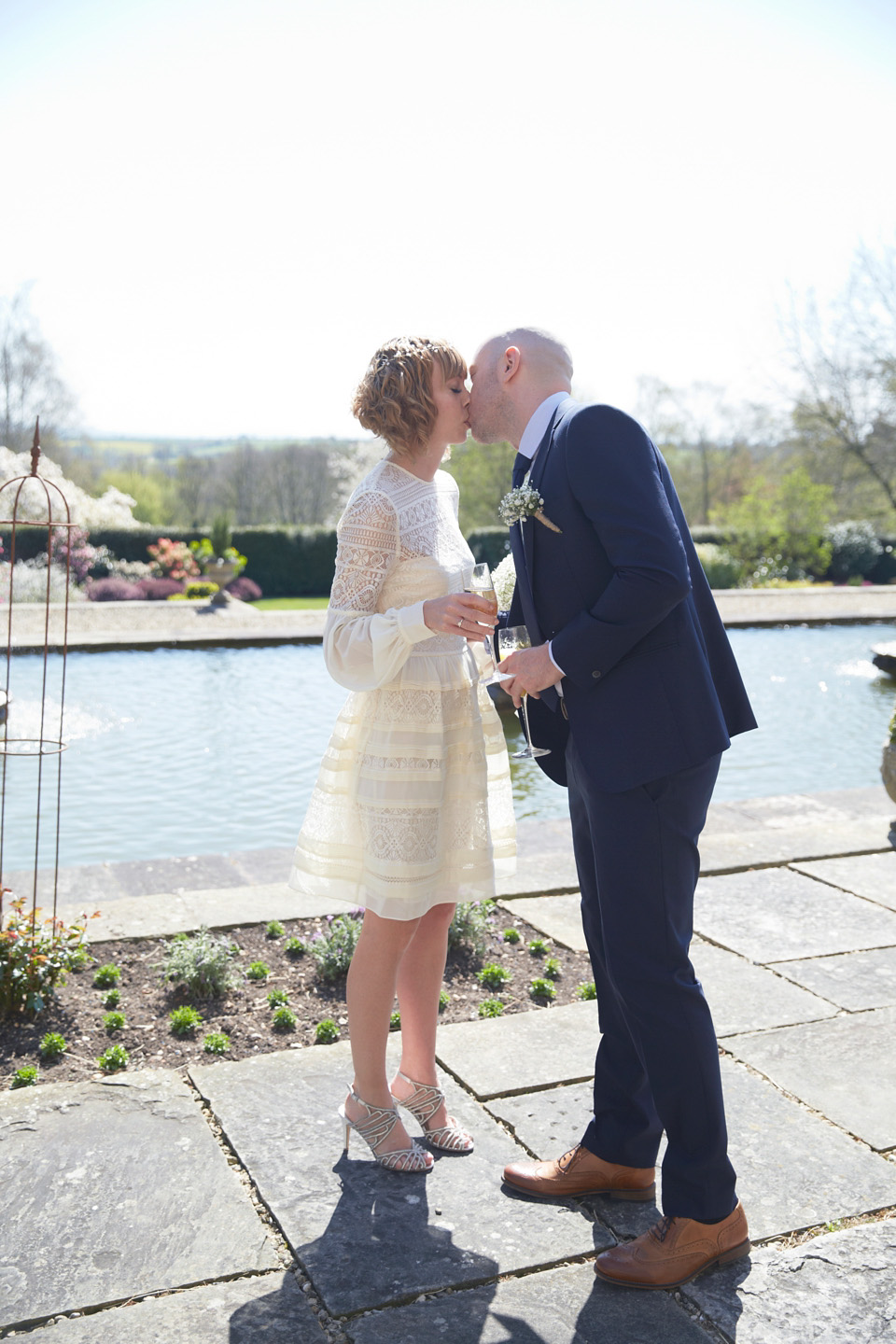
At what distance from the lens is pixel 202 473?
37375 millimetres

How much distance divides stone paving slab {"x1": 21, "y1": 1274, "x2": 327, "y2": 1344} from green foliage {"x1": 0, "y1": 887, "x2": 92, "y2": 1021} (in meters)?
1.29

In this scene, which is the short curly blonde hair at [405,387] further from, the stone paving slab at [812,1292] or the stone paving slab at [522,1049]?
the stone paving slab at [812,1292]

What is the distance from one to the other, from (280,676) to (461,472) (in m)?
12.8

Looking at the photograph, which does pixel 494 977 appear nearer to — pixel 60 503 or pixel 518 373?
pixel 518 373

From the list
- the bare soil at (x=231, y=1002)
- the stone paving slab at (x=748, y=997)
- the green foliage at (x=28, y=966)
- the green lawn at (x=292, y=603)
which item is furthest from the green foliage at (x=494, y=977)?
the green lawn at (x=292, y=603)

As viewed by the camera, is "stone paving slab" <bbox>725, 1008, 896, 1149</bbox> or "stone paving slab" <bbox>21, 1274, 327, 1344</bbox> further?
"stone paving slab" <bbox>725, 1008, 896, 1149</bbox>

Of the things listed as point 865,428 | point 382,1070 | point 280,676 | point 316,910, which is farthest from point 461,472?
point 382,1070

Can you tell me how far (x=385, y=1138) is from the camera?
92.0 inches

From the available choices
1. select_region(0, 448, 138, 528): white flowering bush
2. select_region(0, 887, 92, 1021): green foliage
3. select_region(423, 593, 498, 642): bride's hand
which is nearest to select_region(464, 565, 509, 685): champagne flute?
select_region(423, 593, 498, 642): bride's hand

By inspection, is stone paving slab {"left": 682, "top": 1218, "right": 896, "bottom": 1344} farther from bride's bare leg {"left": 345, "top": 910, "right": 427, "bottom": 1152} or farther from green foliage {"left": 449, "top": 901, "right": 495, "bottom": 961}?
green foliage {"left": 449, "top": 901, "right": 495, "bottom": 961}

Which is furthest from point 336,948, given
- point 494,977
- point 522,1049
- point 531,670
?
point 531,670

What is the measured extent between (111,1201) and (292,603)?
18687 millimetres

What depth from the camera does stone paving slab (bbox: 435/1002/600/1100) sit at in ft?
8.88

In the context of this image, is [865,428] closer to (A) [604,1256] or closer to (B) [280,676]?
(B) [280,676]
